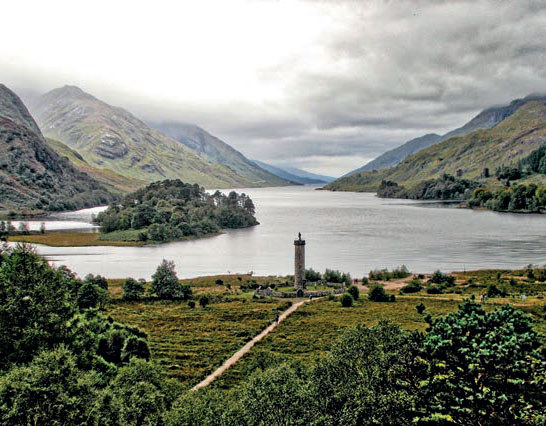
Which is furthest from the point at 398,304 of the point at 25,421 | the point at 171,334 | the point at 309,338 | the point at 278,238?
the point at 278,238

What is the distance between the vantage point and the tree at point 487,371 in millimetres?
17203

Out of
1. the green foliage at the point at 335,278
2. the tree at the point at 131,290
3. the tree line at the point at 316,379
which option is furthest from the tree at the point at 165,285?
the tree line at the point at 316,379

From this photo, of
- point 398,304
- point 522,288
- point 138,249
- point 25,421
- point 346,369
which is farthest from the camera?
point 138,249

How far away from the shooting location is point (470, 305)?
72.0ft

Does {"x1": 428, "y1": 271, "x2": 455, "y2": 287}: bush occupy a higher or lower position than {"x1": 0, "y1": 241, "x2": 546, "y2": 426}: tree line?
lower

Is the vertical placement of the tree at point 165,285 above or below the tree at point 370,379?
below

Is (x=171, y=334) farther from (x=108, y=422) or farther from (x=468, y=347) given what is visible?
(x=468, y=347)

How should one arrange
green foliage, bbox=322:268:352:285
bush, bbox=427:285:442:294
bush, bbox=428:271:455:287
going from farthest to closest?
green foliage, bbox=322:268:352:285 < bush, bbox=428:271:455:287 < bush, bbox=427:285:442:294

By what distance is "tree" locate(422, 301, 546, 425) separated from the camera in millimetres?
17203

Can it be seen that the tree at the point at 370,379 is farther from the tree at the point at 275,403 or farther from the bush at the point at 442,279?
the bush at the point at 442,279

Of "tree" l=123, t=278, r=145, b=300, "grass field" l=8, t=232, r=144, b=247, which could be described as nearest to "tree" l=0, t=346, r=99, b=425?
"tree" l=123, t=278, r=145, b=300

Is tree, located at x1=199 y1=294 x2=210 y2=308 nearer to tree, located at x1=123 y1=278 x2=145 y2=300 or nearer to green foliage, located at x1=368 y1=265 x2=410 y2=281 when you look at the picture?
tree, located at x1=123 y1=278 x2=145 y2=300

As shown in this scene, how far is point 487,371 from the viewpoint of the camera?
18.1 metres

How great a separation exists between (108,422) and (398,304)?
54053 millimetres
